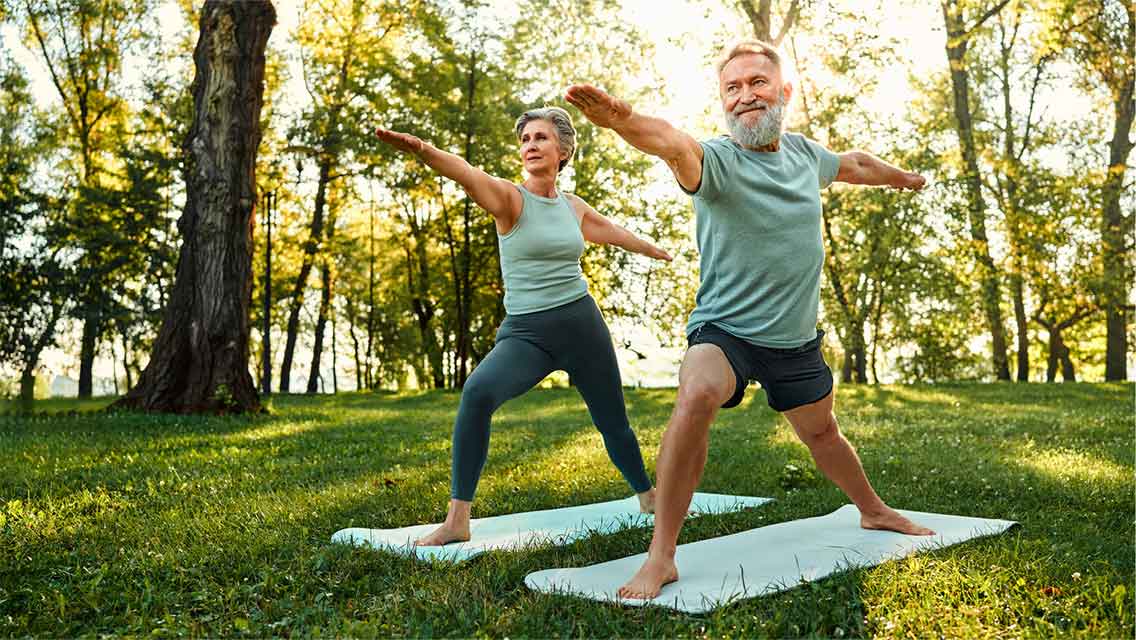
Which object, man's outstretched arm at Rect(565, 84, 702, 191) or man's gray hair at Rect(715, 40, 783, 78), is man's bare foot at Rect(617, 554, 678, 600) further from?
man's gray hair at Rect(715, 40, 783, 78)

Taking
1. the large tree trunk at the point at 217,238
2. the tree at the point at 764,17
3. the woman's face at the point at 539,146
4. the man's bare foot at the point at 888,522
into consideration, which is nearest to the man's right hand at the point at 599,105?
the woman's face at the point at 539,146

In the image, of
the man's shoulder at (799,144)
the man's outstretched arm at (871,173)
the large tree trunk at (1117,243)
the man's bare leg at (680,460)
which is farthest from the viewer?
the large tree trunk at (1117,243)

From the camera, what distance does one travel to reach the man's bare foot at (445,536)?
4.29 meters

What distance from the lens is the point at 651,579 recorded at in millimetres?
3389

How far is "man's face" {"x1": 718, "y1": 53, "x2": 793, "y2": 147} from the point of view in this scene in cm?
374

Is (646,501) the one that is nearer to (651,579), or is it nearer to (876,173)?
(651,579)

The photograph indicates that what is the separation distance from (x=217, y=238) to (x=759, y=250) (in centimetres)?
891

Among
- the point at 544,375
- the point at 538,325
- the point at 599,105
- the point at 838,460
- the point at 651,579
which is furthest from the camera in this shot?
the point at 538,325

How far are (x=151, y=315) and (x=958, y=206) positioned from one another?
733 inches

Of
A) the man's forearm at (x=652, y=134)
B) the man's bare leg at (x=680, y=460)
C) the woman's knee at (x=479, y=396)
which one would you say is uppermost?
the man's forearm at (x=652, y=134)

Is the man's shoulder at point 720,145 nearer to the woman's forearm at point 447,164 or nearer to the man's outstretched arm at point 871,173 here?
the man's outstretched arm at point 871,173

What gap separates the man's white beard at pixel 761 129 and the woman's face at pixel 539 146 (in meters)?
1.25

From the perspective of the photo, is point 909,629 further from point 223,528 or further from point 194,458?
point 194,458

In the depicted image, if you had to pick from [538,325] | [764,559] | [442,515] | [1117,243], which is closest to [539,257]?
[538,325]
